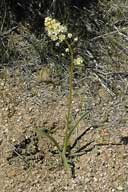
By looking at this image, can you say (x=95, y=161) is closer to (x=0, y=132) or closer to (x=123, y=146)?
(x=123, y=146)

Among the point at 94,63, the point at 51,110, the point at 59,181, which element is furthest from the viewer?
the point at 94,63

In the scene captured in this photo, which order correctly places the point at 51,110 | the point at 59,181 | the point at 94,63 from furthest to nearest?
the point at 94,63 < the point at 51,110 < the point at 59,181

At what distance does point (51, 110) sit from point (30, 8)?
2.09 ft

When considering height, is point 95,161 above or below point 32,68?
below

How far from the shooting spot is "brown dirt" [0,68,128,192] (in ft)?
8.38

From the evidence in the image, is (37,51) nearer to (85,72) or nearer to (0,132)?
(85,72)

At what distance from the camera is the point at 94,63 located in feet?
9.78

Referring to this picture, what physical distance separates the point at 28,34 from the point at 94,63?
0.39 metres

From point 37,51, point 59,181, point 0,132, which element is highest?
point 37,51

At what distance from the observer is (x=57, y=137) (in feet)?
8.81

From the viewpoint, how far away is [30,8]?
10.2 feet

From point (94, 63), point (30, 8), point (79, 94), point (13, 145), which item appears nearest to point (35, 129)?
point (13, 145)

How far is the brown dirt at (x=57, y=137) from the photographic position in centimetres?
255

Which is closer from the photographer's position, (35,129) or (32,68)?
(35,129)
